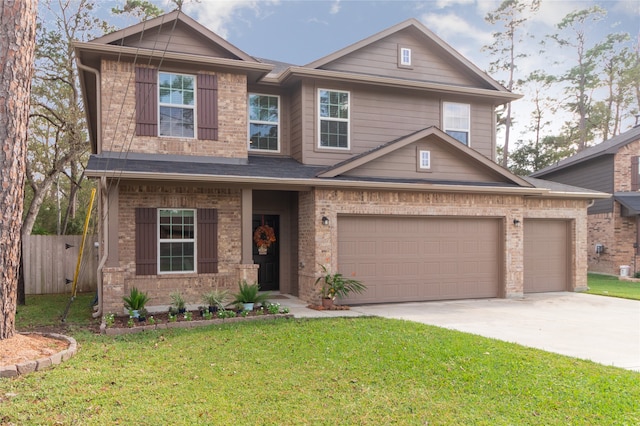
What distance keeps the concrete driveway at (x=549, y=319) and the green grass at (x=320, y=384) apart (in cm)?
92

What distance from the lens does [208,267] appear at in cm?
1102

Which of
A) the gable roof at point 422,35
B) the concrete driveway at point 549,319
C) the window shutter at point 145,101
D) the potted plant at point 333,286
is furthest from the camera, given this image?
the gable roof at point 422,35

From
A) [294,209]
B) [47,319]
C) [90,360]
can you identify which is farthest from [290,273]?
[90,360]

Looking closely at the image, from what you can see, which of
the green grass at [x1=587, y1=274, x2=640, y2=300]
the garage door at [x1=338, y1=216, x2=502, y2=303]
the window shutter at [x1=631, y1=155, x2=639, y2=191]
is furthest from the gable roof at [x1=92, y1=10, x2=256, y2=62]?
the window shutter at [x1=631, y1=155, x2=639, y2=191]

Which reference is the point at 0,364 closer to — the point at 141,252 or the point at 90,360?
the point at 90,360

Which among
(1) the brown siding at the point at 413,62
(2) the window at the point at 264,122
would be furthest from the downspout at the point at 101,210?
(1) the brown siding at the point at 413,62

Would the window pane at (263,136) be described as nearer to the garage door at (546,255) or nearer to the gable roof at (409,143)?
the gable roof at (409,143)

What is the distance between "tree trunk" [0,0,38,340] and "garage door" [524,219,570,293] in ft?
40.6

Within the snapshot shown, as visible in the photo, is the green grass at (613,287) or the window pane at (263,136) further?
the green grass at (613,287)

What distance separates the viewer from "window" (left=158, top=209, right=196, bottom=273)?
1074cm

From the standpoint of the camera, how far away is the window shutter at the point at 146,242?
34.3ft

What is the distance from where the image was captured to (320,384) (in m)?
5.40

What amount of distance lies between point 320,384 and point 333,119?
8.73 metres

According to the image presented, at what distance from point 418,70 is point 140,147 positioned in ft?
26.7
